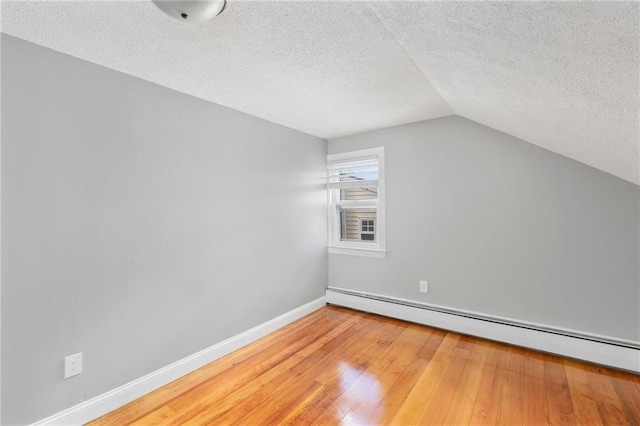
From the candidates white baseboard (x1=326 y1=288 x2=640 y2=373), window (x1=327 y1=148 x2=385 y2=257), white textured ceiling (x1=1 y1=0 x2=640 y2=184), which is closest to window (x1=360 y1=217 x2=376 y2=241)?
window (x1=327 y1=148 x2=385 y2=257)

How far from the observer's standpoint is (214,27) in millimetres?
1438

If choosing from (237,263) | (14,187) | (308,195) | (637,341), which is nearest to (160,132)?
(14,187)

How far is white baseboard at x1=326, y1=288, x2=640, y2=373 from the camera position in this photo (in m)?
2.20

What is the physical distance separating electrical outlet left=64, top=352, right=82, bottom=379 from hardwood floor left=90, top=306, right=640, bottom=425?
13.7 inches

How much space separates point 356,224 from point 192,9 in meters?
2.97

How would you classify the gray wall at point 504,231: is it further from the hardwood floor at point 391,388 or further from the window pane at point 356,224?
the hardwood floor at point 391,388

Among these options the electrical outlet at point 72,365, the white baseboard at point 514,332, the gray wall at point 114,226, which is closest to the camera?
the gray wall at point 114,226

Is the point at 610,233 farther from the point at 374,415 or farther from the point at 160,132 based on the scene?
the point at 160,132

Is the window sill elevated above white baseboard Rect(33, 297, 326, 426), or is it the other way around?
the window sill

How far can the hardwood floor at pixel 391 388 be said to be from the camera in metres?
1.75

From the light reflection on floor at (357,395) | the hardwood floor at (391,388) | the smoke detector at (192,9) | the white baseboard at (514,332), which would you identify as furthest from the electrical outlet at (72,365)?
the white baseboard at (514,332)

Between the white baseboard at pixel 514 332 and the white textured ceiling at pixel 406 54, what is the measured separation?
4.35 ft

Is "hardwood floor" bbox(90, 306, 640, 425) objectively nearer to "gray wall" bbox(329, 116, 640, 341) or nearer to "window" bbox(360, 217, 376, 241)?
"gray wall" bbox(329, 116, 640, 341)

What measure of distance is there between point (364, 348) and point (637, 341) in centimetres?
209
